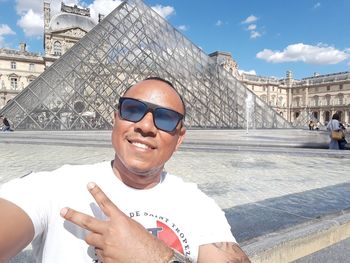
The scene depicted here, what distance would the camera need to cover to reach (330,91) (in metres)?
69.6

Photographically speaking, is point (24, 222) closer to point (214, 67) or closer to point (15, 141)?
point (15, 141)

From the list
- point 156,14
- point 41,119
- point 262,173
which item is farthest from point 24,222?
point 156,14

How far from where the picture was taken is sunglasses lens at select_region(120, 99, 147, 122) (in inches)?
48.1

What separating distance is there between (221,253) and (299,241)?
3.61 ft

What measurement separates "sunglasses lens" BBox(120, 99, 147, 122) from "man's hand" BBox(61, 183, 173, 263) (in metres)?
0.38

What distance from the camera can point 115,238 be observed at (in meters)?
0.89

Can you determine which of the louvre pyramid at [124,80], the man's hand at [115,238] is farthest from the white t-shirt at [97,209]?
the louvre pyramid at [124,80]

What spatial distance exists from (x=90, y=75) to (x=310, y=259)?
17.6m

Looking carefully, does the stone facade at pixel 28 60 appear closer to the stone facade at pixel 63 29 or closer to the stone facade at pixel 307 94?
the stone facade at pixel 63 29

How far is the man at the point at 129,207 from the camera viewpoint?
0.89m

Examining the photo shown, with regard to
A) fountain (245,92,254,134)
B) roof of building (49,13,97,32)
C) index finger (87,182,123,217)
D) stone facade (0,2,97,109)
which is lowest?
index finger (87,182,123,217)

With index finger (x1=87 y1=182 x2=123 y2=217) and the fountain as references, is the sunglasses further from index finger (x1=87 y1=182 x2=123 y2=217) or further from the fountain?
the fountain

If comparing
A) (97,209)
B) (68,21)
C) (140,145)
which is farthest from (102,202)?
(68,21)

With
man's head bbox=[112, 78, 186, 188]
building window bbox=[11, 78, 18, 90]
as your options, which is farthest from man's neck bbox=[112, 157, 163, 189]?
building window bbox=[11, 78, 18, 90]
